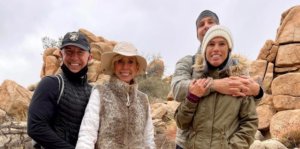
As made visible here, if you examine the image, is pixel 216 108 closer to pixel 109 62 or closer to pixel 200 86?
pixel 200 86

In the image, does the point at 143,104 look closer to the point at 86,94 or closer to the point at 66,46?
the point at 86,94

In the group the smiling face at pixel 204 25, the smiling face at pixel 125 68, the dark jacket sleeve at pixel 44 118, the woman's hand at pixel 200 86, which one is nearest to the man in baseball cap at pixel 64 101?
the dark jacket sleeve at pixel 44 118

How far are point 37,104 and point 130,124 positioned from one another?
68cm

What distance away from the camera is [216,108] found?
2.84m

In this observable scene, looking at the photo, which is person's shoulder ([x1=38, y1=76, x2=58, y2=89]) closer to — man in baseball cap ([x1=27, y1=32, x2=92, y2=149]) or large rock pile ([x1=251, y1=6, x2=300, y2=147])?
man in baseball cap ([x1=27, y1=32, x2=92, y2=149])

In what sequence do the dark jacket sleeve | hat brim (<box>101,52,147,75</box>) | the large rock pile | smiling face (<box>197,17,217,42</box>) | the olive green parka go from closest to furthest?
the dark jacket sleeve → the olive green parka → hat brim (<box>101,52,147,75</box>) → smiling face (<box>197,17,217,42</box>) → the large rock pile

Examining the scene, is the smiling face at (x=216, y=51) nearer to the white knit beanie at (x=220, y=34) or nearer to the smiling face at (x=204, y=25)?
the white knit beanie at (x=220, y=34)

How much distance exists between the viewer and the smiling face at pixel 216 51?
115 inches

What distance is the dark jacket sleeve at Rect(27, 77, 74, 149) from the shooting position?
8.60ft

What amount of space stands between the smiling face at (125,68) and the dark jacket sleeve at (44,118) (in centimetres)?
54

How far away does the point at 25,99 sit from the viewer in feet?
59.4

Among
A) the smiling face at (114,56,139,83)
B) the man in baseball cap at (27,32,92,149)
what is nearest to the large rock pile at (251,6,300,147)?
the smiling face at (114,56,139,83)

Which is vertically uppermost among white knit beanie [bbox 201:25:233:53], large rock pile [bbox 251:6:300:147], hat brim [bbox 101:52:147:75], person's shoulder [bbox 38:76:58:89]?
white knit beanie [bbox 201:25:233:53]

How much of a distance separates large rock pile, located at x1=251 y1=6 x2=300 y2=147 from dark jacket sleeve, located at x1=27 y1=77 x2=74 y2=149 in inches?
407
